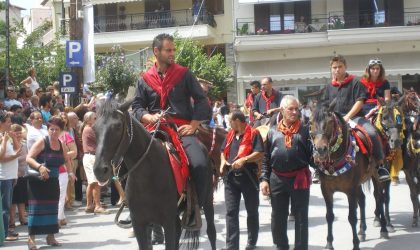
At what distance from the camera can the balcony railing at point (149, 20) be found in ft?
120

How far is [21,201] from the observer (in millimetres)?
11070

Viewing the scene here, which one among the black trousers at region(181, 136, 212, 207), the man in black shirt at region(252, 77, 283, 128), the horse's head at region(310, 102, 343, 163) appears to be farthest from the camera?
the man in black shirt at region(252, 77, 283, 128)

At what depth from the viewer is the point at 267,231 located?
1010 centimetres

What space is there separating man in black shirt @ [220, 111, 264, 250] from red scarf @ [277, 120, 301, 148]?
2.83 feet

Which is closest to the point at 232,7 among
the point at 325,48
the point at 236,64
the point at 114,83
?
the point at 236,64

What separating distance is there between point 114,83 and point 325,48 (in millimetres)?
15090

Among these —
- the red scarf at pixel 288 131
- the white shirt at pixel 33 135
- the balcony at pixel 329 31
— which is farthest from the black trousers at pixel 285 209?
the balcony at pixel 329 31

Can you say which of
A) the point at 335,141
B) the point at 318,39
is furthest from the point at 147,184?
the point at 318,39

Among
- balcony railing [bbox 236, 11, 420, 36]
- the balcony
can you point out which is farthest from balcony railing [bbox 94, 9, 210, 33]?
the balcony

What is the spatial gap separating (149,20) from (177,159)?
31869 mm

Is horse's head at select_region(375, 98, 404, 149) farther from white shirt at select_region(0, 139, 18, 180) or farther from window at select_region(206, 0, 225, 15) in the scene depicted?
window at select_region(206, 0, 225, 15)

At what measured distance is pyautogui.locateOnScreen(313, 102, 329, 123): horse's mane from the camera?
7.58 metres

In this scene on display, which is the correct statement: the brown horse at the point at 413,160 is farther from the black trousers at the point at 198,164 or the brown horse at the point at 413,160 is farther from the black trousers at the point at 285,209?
the black trousers at the point at 198,164

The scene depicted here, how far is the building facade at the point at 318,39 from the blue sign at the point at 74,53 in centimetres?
1798
